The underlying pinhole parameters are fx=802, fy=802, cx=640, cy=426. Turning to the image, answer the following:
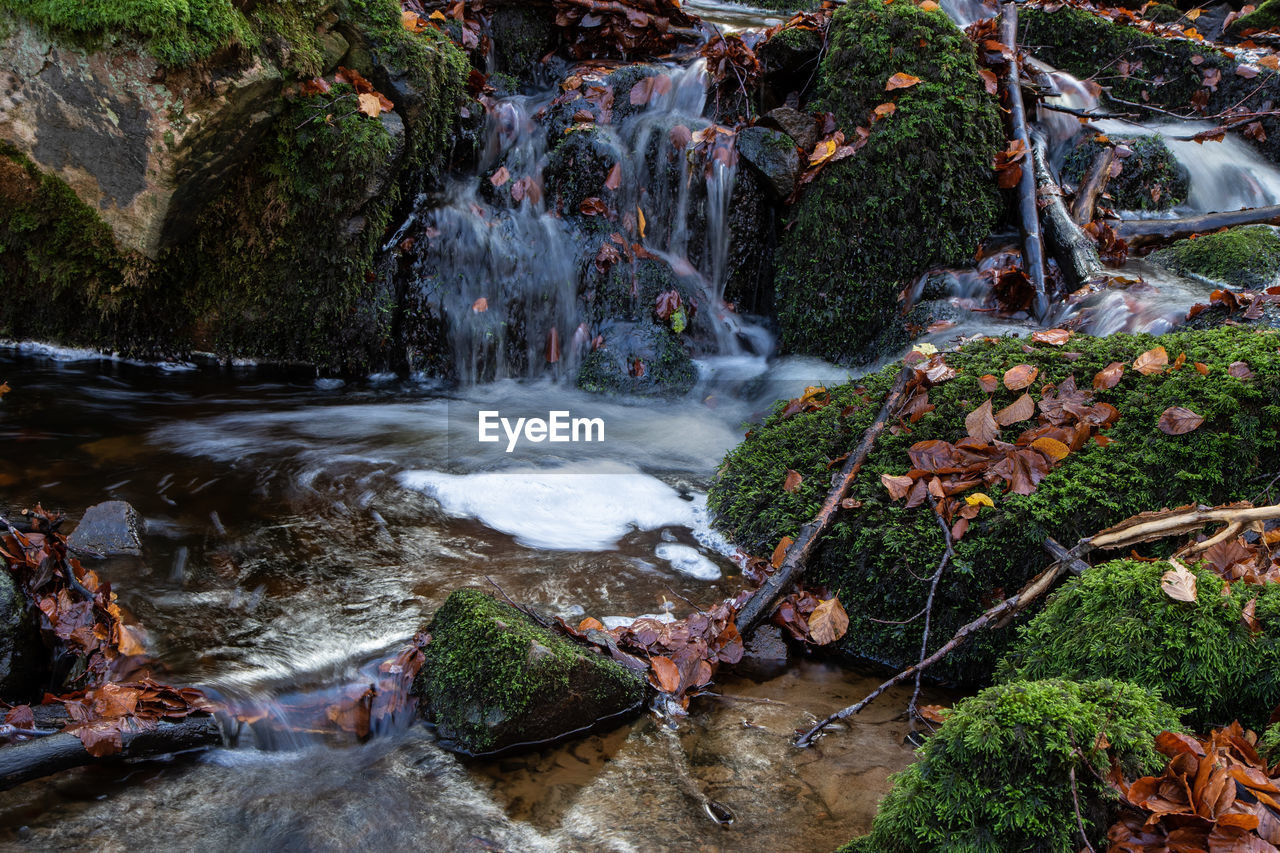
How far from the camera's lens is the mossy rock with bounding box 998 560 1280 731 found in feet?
6.44

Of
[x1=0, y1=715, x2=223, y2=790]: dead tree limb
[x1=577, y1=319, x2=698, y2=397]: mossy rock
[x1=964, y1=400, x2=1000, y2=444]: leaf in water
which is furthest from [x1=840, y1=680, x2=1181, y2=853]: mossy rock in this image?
[x1=577, y1=319, x2=698, y2=397]: mossy rock

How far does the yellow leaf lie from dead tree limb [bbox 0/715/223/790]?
3.19m

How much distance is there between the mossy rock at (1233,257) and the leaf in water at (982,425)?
137 inches

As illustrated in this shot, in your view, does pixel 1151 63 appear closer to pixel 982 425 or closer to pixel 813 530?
pixel 982 425

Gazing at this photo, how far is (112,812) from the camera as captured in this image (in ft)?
7.38

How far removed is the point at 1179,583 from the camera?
6.83ft

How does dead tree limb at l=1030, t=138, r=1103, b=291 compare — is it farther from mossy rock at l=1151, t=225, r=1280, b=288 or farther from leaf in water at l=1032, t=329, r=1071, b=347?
leaf in water at l=1032, t=329, r=1071, b=347

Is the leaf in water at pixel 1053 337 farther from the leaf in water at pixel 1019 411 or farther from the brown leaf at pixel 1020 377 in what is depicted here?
the leaf in water at pixel 1019 411

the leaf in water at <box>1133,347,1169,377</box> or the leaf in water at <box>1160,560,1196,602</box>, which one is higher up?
the leaf in water at <box>1133,347,1169,377</box>

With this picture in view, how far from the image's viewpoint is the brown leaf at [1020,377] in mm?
3462

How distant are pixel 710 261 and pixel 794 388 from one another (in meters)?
1.45

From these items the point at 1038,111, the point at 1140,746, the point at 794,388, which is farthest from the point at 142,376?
the point at 1038,111

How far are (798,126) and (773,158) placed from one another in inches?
12.7
